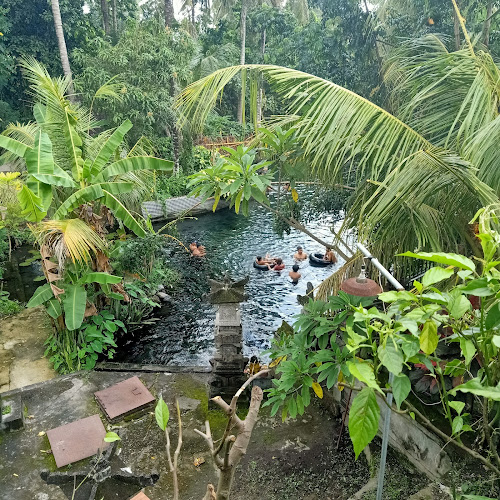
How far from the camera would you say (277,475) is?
14.2ft

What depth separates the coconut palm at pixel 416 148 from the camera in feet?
10.5

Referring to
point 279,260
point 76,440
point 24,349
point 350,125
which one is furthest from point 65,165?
point 279,260

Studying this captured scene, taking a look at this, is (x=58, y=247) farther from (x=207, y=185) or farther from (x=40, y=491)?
(x=40, y=491)

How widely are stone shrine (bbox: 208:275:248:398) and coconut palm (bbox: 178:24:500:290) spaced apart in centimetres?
194

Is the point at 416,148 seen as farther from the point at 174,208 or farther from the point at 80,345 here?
the point at 174,208

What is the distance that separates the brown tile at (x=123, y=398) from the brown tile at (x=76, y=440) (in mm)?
203

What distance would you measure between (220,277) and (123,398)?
5562mm

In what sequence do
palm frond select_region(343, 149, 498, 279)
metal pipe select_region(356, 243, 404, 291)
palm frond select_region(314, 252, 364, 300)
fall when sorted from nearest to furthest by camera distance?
metal pipe select_region(356, 243, 404, 291)
palm frond select_region(343, 149, 498, 279)
palm frond select_region(314, 252, 364, 300)

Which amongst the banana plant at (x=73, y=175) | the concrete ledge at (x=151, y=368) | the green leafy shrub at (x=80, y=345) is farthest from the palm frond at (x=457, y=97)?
the green leafy shrub at (x=80, y=345)

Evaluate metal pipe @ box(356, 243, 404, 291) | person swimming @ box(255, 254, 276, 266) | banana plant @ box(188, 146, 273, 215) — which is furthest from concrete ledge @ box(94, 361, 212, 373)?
person swimming @ box(255, 254, 276, 266)

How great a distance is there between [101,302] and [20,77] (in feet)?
49.5

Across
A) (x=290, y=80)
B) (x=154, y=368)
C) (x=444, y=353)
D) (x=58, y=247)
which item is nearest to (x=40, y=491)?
(x=154, y=368)

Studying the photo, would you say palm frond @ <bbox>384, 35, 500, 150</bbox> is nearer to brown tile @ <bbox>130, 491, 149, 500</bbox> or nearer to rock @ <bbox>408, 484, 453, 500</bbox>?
rock @ <bbox>408, 484, 453, 500</bbox>

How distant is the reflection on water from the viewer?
26.2 feet
